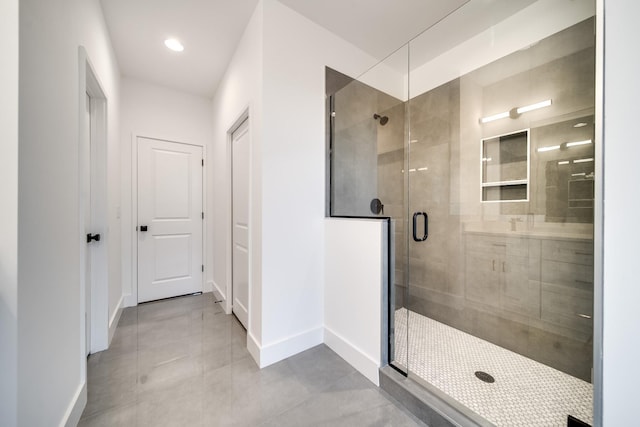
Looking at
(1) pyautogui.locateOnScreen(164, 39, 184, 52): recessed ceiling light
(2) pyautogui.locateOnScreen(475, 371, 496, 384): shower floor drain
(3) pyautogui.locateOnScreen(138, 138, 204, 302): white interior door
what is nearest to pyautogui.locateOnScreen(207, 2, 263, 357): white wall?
(3) pyautogui.locateOnScreen(138, 138, 204, 302): white interior door

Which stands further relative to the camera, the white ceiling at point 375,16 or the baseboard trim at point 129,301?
the baseboard trim at point 129,301

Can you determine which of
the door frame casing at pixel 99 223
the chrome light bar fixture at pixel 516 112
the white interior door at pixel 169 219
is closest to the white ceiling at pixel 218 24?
the door frame casing at pixel 99 223

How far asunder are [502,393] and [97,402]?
Answer: 99.3 inches

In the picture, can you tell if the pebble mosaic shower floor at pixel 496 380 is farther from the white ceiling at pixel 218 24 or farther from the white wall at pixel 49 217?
the white ceiling at pixel 218 24

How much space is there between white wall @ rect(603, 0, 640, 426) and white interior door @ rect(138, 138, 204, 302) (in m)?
3.77

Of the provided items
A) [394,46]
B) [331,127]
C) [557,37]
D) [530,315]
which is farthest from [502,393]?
[394,46]

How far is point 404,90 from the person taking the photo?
266 cm

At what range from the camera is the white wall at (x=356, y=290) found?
1.64 metres

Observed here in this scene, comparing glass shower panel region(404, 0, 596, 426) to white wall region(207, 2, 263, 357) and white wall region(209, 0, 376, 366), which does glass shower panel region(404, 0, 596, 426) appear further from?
white wall region(207, 2, 263, 357)

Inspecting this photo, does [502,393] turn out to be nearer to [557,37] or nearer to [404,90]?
[557,37]

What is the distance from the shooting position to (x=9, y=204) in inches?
32.2

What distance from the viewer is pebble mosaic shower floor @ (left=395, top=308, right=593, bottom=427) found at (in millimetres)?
1308

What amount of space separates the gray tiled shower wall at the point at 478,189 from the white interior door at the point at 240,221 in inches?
35.3

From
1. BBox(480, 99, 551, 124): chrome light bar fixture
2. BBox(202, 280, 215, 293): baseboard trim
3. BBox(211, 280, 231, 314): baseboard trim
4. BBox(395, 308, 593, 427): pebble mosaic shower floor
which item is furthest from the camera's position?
BBox(202, 280, 215, 293): baseboard trim
